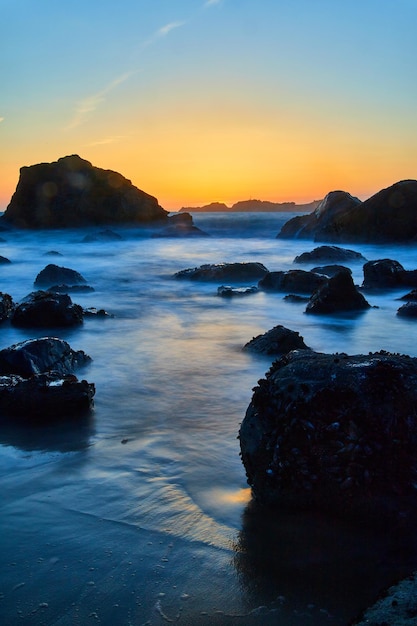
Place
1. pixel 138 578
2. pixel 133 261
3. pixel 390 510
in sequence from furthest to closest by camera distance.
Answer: pixel 133 261, pixel 390 510, pixel 138 578

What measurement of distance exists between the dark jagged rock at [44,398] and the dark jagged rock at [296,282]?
9780 mm

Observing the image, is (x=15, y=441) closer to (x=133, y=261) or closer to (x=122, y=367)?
(x=122, y=367)

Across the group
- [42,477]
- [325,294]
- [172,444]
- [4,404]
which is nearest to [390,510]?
[172,444]

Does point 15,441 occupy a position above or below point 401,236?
below

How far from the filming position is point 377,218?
31.5 metres

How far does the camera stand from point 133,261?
2591 centimetres

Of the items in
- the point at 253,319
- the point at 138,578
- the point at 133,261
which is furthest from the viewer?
the point at 133,261

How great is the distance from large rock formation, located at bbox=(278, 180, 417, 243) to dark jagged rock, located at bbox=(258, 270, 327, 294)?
17.6 m

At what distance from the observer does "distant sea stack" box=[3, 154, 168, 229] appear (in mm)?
56375

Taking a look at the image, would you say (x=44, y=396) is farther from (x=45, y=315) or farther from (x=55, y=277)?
(x=55, y=277)

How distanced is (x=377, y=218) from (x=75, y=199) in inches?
1363

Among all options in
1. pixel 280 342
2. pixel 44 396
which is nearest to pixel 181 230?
pixel 280 342

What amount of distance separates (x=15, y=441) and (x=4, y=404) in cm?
72

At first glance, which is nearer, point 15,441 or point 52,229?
point 15,441
